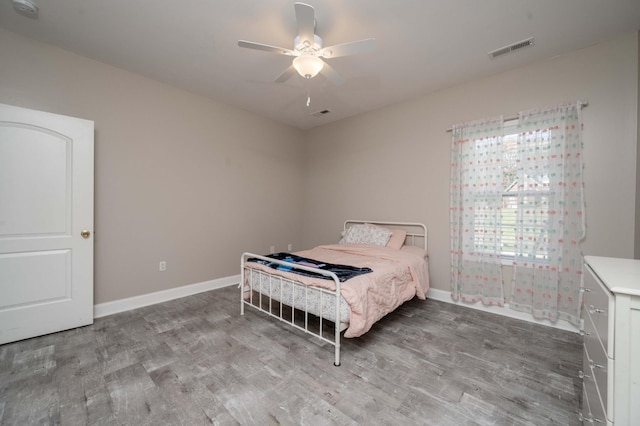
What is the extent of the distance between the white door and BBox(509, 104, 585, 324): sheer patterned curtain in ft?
14.7

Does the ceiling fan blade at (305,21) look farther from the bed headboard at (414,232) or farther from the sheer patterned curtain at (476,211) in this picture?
the bed headboard at (414,232)

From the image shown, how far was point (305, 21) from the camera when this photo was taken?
172 cm

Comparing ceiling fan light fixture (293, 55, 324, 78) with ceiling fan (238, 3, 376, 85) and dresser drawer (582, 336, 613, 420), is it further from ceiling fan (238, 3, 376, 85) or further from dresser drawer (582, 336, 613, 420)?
dresser drawer (582, 336, 613, 420)

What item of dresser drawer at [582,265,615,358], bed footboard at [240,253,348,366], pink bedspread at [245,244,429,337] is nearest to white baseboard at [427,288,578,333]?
pink bedspread at [245,244,429,337]

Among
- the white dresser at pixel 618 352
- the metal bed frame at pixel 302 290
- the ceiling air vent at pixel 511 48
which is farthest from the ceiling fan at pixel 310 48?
the white dresser at pixel 618 352

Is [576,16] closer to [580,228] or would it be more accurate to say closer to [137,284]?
[580,228]

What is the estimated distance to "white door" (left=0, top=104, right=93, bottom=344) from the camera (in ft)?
7.27

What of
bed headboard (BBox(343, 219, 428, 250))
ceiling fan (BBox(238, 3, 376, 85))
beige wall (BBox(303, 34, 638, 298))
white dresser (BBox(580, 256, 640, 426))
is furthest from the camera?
bed headboard (BBox(343, 219, 428, 250))

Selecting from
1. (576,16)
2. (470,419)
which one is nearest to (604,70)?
(576,16)

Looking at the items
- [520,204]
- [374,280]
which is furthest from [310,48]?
[520,204]

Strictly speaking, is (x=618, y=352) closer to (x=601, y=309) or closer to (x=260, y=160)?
(x=601, y=309)

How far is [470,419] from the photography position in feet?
4.79

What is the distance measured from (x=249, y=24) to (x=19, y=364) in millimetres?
3210

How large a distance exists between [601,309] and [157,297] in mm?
3889
